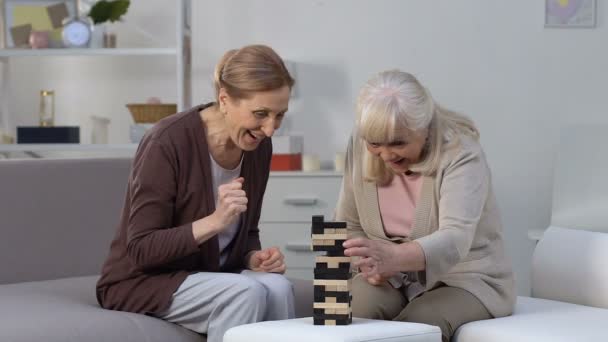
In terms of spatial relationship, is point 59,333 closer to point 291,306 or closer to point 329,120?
point 291,306

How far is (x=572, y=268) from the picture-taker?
2.89 meters

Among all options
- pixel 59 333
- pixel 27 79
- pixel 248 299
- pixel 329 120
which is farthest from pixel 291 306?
pixel 27 79

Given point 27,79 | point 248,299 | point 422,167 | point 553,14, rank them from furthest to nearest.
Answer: point 27,79 → point 553,14 → point 422,167 → point 248,299

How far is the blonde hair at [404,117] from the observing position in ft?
8.29

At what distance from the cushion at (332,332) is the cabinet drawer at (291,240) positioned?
226 cm

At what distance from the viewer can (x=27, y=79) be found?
17.6ft

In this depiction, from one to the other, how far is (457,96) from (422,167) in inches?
99.0

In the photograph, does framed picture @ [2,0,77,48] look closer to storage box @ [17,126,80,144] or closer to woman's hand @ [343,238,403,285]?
storage box @ [17,126,80,144]

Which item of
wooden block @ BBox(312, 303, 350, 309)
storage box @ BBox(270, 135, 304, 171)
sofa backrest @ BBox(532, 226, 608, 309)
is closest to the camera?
wooden block @ BBox(312, 303, 350, 309)

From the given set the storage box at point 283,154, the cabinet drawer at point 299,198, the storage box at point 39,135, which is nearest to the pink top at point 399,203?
the cabinet drawer at point 299,198

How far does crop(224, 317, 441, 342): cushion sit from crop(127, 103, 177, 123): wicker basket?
269cm

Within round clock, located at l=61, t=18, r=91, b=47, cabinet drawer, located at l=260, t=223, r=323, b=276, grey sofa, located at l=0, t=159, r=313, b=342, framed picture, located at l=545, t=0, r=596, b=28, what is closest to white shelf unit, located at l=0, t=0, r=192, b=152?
round clock, located at l=61, t=18, r=91, b=47

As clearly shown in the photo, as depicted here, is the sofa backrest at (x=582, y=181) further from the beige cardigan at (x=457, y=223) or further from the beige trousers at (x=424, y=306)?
the beige trousers at (x=424, y=306)

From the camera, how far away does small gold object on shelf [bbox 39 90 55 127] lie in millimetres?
5082
